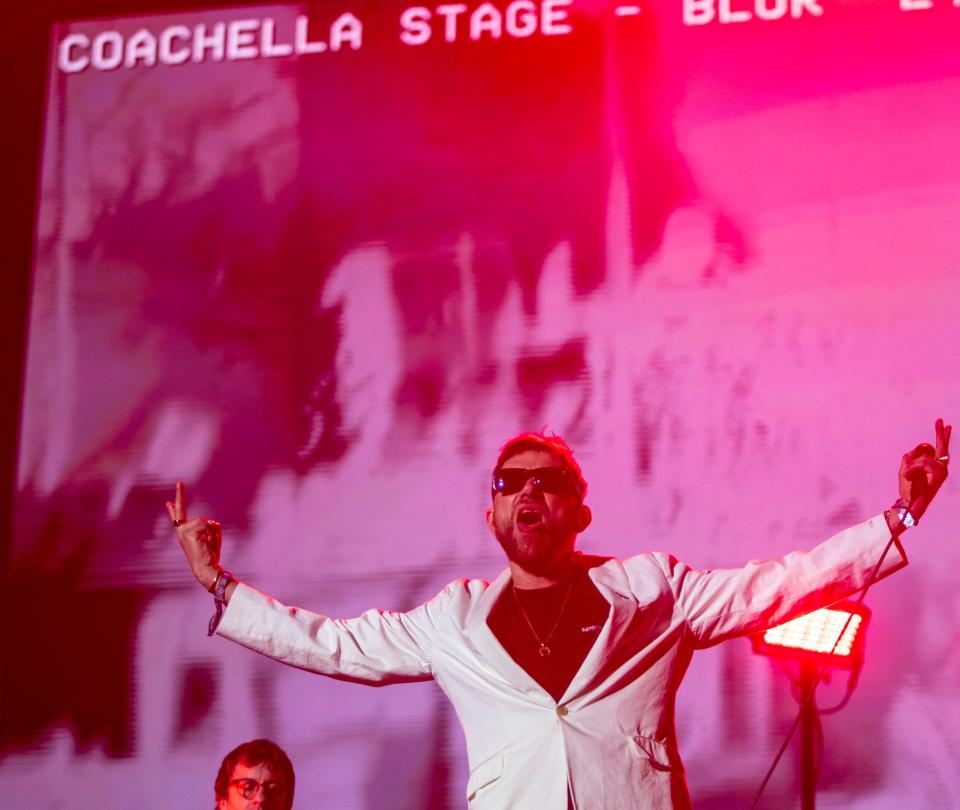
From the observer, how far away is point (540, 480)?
2.85 meters

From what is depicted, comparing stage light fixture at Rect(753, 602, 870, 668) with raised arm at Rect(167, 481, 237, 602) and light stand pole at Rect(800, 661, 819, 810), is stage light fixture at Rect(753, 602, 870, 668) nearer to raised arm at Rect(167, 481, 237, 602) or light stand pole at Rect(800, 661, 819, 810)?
light stand pole at Rect(800, 661, 819, 810)

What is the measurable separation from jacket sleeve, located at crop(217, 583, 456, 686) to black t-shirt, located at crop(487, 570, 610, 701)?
0.54 feet

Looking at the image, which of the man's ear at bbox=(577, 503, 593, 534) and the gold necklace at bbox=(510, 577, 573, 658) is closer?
the gold necklace at bbox=(510, 577, 573, 658)

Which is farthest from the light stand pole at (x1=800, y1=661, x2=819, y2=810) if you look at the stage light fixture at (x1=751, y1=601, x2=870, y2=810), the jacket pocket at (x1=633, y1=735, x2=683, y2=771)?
the jacket pocket at (x1=633, y1=735, x2=683, y2=771)

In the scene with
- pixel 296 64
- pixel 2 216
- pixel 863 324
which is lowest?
pixel 863 324

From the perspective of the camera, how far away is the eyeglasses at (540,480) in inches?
112

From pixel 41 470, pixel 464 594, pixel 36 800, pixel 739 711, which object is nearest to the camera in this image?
pixel 464 594

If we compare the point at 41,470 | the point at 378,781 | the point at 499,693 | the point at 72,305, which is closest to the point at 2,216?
the point at 72,305

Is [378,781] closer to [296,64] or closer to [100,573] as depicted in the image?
[100,573]

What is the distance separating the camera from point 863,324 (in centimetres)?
395

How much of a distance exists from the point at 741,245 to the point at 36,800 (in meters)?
2.72

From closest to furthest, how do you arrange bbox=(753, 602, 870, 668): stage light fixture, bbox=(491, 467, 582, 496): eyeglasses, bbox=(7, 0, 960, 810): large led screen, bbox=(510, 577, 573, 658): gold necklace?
bbox=(510, 577, 573, 658): gold necklace → bbox=(491, 467, 582, 496): eyeglasses → bbox=(753, 602, 870, 668): stage light fixture → bbox=(7, 0, 960, 810): large led screen

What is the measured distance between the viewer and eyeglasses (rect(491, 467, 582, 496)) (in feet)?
9.35

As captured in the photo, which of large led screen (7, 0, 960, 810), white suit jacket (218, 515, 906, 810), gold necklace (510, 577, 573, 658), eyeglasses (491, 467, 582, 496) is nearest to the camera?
white suit jacket (218, 515, 906, 810)
